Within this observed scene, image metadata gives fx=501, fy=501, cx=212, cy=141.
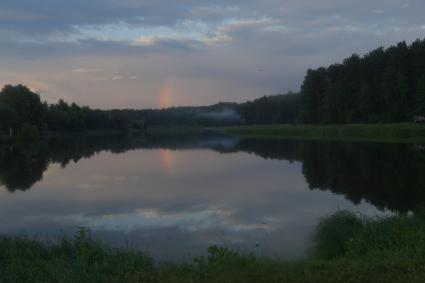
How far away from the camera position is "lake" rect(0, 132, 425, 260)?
41.2ft

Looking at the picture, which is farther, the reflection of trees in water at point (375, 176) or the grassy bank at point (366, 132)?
the grassy bank at point (366, 132)

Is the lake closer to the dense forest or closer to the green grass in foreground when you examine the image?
the green grass in foreground

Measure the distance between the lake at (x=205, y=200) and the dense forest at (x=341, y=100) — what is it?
3708 centimetres

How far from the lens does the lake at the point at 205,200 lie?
12.6 m

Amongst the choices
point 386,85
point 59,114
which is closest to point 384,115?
point 386,85

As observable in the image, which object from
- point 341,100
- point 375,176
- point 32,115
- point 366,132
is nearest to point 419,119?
point 366,132

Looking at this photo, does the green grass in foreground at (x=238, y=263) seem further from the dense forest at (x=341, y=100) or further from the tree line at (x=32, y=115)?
the tree line at (x=32, y=115)

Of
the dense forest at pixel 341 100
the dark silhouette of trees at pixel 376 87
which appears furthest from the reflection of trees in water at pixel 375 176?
the dense forest at pixel 341 100

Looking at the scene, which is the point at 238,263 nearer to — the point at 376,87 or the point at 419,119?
the point at 419,119

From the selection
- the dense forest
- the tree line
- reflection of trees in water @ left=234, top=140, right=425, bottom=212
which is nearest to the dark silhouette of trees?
the dense forest

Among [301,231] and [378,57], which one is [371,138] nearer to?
[378,57]

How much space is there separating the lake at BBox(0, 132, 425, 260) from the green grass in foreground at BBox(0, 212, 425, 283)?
1.47 metres

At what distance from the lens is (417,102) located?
6412 cm

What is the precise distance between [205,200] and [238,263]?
412 inches
